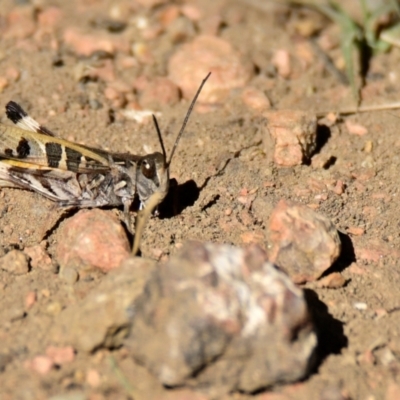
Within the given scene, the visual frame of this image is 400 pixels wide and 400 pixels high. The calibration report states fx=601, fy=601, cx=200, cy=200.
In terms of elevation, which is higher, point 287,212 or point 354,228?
point 287,212

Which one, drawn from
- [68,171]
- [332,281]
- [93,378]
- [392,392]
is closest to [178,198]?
[68,171]

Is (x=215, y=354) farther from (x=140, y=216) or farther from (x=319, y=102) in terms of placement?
(x=319, y=102)

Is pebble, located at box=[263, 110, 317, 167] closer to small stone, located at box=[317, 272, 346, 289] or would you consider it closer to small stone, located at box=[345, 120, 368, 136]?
small stone, located at box=[345, 120, 368, 136]

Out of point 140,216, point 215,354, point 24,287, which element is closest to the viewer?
point 215,354

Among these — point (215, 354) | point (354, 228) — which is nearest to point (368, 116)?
point (354, 228)

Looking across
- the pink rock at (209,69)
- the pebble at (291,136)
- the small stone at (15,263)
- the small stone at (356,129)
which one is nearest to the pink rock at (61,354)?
the small stone at (15,263)

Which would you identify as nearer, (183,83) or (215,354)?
(215,354)
